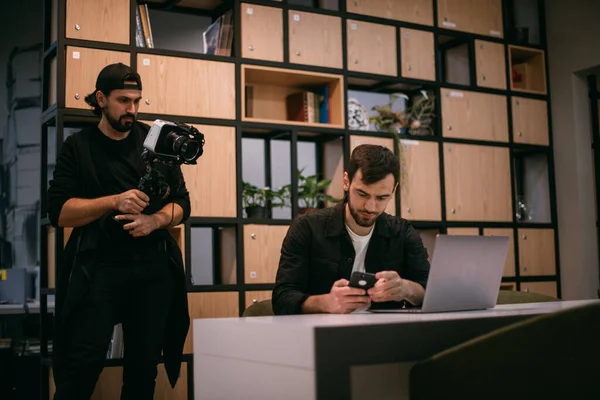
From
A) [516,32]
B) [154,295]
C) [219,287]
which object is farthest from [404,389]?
[516,32]

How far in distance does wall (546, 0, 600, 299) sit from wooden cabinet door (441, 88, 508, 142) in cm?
48

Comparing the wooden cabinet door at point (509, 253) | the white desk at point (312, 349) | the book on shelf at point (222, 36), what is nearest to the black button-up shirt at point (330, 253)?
the white desk at point (312, 349)

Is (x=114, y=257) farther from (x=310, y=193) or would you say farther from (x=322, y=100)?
(x=322, y=100)

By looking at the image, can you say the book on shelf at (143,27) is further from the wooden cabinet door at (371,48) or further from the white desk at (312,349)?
the white desk at (312,349)

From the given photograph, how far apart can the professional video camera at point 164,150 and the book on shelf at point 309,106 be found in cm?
172

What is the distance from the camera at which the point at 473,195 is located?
15.7ft

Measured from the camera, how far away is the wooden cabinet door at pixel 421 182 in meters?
4.52

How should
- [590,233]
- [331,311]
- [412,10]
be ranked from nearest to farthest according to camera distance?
1. [331,311]
2. [412,10]
3. [590,233]

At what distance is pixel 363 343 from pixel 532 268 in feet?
12.6

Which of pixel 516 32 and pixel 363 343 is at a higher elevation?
pixel 516 32

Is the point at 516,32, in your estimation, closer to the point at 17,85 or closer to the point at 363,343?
the point at 17,85

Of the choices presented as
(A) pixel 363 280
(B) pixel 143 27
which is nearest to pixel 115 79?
(B) pixel 143 27

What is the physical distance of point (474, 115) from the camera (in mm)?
4852

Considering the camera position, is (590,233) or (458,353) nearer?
(458,353)
